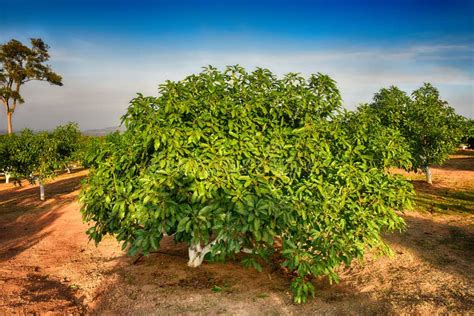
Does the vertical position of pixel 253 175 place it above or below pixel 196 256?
above

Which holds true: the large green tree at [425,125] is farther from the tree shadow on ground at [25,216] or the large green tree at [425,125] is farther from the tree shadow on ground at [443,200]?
the tree shadow on ground at [25,216]

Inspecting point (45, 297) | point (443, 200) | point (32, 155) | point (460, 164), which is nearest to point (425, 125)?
point (443, 200)

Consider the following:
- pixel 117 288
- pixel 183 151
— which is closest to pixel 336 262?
pixel 183 151

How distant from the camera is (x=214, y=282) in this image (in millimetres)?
7738

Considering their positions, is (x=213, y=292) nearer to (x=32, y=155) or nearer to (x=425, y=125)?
(x=425, y=125)

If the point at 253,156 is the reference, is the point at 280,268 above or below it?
below

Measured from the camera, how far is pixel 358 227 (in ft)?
21.8

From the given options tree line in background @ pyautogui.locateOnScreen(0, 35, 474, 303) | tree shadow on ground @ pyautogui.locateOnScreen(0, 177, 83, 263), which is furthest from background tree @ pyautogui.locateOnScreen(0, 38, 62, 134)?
tree line in background @ pyautogui.locateOnScreen(0, 35, 474, 303)

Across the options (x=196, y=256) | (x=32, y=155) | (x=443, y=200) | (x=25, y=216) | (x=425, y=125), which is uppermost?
(x=425, y=125)

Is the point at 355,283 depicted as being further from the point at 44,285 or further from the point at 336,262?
the point at 44,285

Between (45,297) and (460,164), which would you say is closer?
(45,297)

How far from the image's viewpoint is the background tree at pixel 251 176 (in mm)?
5910

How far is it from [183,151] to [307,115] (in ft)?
9.17

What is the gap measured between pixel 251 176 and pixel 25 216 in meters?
15.3
